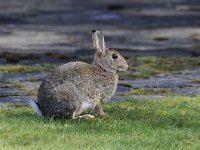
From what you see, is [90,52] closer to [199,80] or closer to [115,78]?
[199,80]

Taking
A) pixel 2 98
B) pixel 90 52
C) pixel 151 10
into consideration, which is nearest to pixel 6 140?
pixel 2 98

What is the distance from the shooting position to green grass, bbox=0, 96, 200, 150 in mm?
10000

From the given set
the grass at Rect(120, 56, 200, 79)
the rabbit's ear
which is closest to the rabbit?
the rabbit's ear

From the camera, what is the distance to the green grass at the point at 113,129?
Result: 1000 centimetres

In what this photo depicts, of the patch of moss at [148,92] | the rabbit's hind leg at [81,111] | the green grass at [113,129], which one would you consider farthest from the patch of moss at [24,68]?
the rabbit's hind leg at [81,111]

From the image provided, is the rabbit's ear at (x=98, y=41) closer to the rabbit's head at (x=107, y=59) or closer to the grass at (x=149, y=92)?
the rabbit's head at (x=107, y=59)

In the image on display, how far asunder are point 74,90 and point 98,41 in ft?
3.62

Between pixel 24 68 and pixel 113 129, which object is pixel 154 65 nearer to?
pixel 24 68

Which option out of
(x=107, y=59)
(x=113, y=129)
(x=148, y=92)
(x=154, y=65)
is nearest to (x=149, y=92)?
(x=148, y=92)

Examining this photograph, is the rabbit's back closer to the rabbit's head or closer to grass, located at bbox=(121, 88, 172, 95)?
the rabbit's head

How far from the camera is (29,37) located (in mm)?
24875

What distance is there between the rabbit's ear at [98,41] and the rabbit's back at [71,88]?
1.25 feet

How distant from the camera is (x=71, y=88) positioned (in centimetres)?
1170

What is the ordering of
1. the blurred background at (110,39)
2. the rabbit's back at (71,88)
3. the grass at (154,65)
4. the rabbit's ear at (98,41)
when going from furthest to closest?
the grass at (154,65) < the blurred background at (110,39) < the rabbit's ear at (98,41) < the rabbit's back at (71,88)
